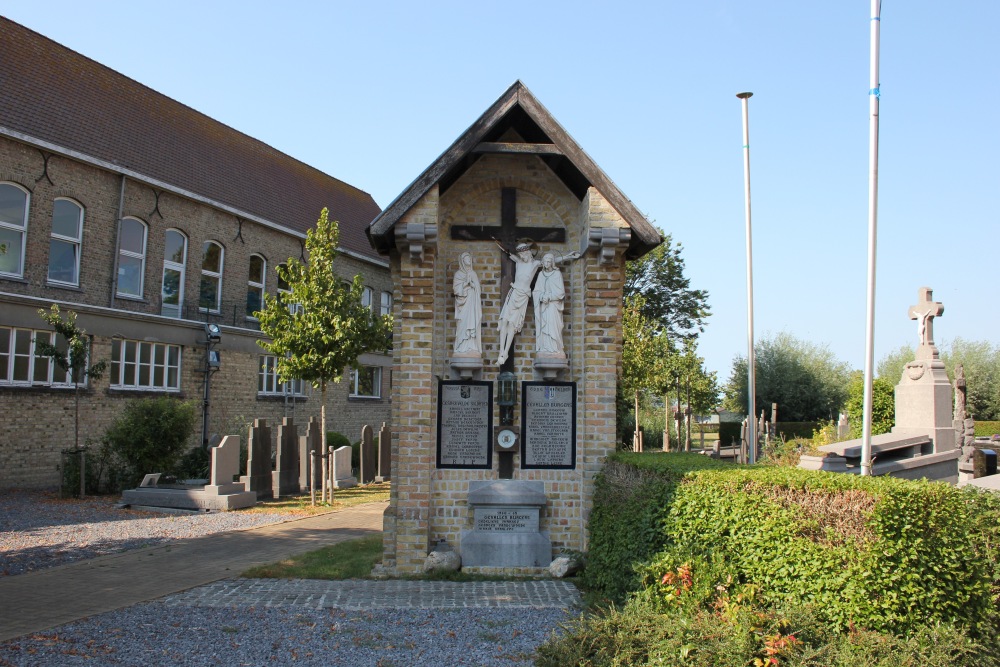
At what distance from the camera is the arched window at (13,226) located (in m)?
17.2

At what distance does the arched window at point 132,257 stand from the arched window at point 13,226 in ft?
8.97

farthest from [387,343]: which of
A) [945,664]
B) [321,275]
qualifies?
[945,664]

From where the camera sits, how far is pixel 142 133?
22.4 metres

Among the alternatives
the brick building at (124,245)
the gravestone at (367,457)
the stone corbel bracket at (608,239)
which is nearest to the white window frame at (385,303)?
the brick building at (124,245)

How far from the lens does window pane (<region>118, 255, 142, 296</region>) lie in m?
20.4

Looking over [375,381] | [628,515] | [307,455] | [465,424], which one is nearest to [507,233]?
[465,424]

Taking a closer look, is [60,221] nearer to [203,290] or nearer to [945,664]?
[203,290]

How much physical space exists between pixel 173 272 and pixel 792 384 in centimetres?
2879

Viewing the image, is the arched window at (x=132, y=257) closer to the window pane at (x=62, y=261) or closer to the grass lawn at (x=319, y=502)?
the window pane at (x=62, y=261)

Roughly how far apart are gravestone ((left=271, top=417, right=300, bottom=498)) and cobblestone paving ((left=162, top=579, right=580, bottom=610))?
8.91 meters

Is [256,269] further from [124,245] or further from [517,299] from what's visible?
[517,299]

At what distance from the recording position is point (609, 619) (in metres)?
5.20

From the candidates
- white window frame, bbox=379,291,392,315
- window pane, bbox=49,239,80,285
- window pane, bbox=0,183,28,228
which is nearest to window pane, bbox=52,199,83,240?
window pane, bbox=49,239,80,285

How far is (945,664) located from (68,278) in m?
20.0
